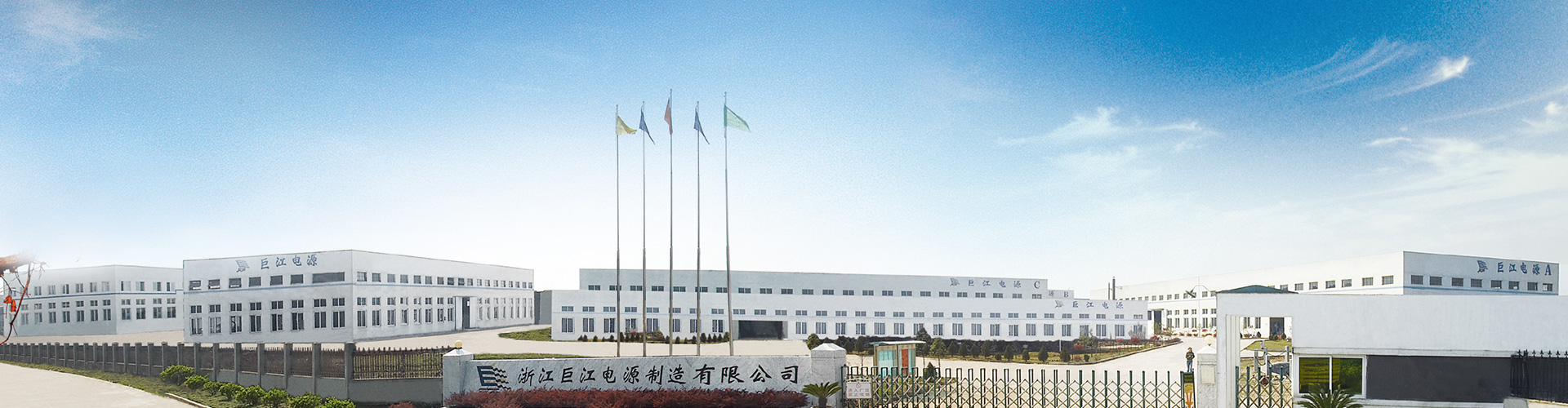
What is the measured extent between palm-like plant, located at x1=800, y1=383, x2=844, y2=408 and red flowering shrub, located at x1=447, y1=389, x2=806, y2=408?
312mm

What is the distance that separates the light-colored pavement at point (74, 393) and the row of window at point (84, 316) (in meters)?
26.7

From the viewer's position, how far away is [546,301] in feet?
248

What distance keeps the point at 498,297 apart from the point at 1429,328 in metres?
58.3

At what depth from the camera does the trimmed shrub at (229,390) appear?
30484 millimetres

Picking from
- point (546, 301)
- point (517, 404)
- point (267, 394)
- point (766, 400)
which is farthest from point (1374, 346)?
point (546, 301)

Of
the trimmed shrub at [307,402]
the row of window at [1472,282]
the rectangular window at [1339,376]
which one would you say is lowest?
the trimmed shrub at [307,402]

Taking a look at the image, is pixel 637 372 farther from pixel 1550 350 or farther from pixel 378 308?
pixel 378 308

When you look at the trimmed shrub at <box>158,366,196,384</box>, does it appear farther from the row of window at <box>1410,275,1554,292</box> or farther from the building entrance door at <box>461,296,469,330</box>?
the row of window at <box>1410,275,1554,292</box>

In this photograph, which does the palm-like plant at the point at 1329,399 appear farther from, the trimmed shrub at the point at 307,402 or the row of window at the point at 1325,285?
the row of window at the point at 1325,285

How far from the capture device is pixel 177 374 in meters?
34.8

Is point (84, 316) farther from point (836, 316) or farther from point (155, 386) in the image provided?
point (836, 316)

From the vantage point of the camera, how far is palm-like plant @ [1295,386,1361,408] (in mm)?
17266

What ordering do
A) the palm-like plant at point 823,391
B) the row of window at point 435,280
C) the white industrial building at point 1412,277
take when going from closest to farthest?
the palm-like plant at point 823,391, the row of window at point 435,280, the white industrial building at point 1412,277

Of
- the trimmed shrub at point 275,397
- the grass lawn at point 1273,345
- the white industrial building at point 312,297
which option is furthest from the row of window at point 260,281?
the grass lawn at point 1273,345
